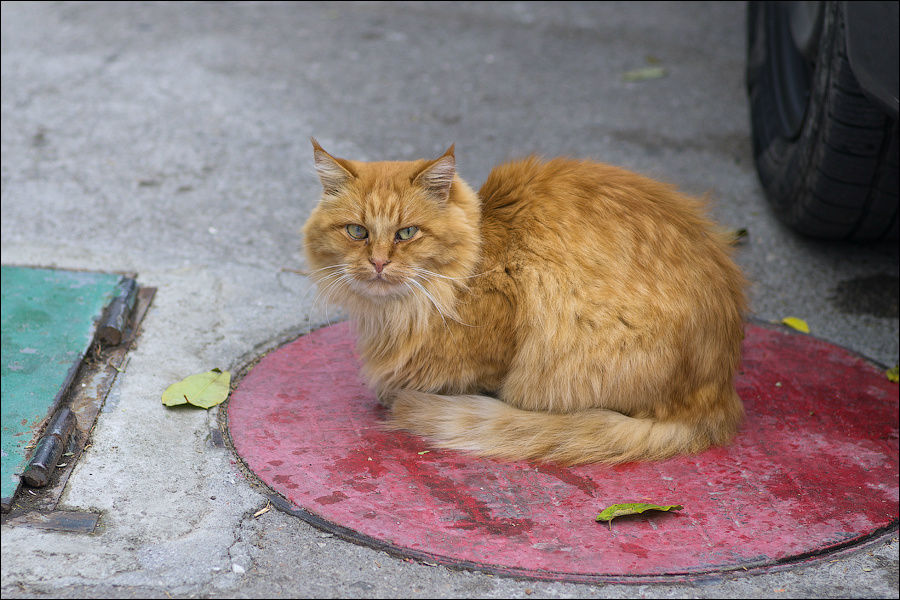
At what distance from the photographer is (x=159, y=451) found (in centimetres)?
279

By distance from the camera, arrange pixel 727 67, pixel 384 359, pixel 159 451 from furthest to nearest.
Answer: pixel 727 67
pixel 384 359
pixel 159 451

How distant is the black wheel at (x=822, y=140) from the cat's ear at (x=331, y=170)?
2.04 m

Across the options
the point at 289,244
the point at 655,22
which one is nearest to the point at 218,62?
the point at 289,244

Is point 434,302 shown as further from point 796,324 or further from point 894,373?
point 894,373

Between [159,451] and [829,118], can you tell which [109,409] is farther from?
[829,118]

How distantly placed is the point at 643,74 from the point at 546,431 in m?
3.73

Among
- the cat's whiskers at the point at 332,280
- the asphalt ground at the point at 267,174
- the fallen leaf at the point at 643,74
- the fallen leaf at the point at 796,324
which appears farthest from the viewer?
the fallen leaf at the point at 643,74

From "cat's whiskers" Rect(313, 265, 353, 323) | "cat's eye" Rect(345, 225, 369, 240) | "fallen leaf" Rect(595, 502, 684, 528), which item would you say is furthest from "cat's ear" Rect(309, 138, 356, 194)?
"fallen leaf" Rect(595, 502, 684, 528)

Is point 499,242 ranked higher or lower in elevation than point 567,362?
higher

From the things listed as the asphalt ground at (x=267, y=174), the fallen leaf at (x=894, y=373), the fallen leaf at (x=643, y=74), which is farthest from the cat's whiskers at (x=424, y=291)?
the fallen leaf at (x=643, y=74)

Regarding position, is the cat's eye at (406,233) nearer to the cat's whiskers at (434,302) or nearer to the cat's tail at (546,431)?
the cat's whiskers at (434,302)

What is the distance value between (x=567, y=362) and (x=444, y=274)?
0.48m

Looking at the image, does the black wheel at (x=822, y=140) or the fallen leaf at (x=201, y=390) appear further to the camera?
the black wheel at (x=822, y=140)

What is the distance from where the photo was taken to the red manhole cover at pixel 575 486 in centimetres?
249
